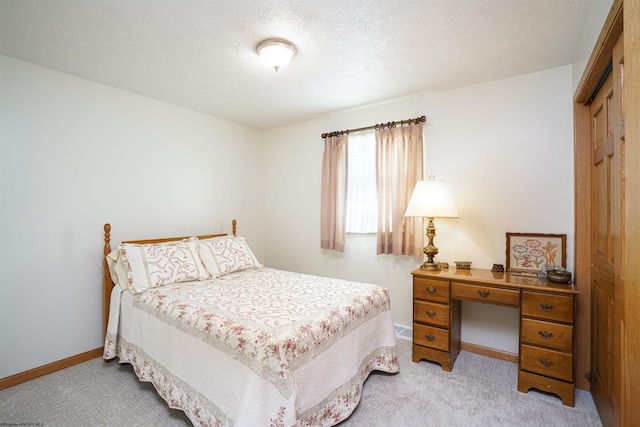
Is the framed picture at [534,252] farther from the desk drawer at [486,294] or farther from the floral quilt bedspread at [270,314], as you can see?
the floral quilt bedspread at [270,314]

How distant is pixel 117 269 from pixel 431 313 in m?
2.69

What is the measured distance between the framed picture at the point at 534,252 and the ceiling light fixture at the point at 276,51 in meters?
2.33

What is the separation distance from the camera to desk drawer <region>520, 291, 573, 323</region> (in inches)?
76.3

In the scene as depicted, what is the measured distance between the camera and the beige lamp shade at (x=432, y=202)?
8.21 ft

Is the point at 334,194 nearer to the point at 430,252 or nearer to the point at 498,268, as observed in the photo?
the point at 430,252

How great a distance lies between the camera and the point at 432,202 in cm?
254

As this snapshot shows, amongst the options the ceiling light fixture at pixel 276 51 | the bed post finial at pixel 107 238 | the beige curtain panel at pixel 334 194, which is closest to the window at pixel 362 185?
the beige curtain panel at pixel 334 194

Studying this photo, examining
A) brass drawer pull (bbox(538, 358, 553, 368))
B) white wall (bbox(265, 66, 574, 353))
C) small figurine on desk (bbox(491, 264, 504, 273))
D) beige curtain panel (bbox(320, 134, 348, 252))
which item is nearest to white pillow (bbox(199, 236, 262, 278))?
beige curtain panel (bbox(320, 134, 348, 252))

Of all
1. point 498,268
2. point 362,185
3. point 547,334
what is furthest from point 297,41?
point 547,334

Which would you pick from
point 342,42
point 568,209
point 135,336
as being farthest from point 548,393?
point 135,336

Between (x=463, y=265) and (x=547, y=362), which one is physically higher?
(x=463, y=265)

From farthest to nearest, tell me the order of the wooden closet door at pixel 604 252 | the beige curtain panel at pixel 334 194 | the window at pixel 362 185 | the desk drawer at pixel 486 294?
1. the beige curtain panel at pixel 334 194
2. the window at pixel 362 185
3. the desk drawer at pixel 486 294
4. the wooden closet door at pixel 604 252

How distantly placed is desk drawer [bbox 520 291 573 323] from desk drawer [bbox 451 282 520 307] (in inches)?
2.6

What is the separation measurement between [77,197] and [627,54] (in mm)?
3392
